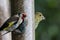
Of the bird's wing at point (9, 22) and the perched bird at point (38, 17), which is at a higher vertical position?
the bird's wing at point (9, 22)

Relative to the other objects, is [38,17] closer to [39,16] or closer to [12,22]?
[39,16]

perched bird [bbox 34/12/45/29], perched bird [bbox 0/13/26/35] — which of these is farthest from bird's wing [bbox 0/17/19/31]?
perched bird [bbox 34/12/45/29]

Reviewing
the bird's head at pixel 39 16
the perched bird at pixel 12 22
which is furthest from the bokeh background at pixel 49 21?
the perched bird at pixel 12 22

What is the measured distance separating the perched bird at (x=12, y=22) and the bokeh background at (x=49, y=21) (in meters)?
0.16

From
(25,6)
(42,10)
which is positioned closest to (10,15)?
(25,6)

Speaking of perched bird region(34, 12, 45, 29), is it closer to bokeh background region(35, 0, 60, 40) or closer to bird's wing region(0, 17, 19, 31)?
bokeh background region(35, 0, 60, 40)

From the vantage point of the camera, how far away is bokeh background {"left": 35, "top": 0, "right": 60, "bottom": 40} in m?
0.87

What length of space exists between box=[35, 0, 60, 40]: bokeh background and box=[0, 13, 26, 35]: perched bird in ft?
0.54

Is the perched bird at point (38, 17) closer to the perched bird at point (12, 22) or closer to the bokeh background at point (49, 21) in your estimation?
the bokeh background at point (49, 21)

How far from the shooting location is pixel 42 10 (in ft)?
2.85

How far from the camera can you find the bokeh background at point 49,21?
2.85ft

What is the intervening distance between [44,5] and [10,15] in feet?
0.57

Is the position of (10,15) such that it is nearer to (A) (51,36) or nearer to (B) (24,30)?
(B) (24,30)

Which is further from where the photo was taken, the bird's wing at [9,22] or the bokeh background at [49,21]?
the bokeh background at [49,21]
